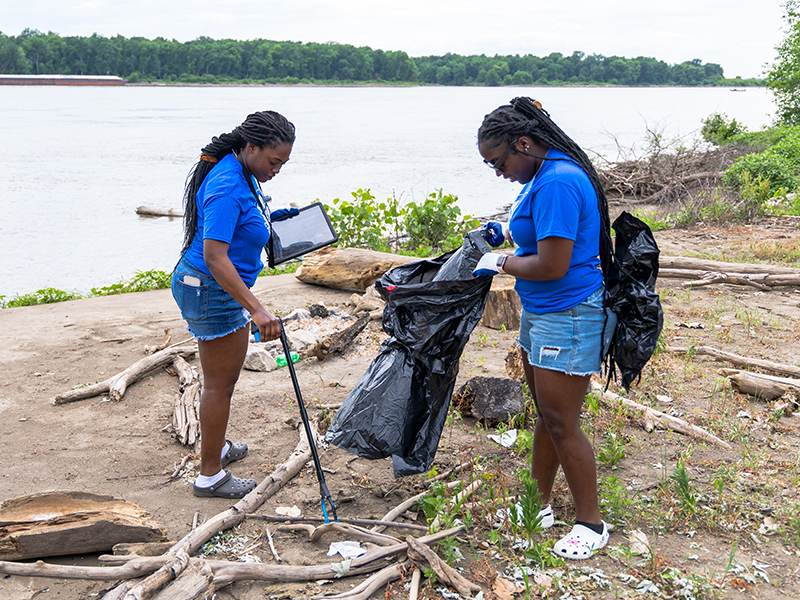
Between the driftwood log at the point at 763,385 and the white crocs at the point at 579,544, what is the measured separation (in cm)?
237

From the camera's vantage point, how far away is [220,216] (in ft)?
9.59

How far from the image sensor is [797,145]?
1551 centimetres

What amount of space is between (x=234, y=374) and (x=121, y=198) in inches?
630

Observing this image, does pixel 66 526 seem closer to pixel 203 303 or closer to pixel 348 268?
pixel 203 303

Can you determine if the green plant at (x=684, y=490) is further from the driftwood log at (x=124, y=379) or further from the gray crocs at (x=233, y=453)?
the driftwood log at (x=124, y=379)

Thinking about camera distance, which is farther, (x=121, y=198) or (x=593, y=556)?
(x=121, y=198)

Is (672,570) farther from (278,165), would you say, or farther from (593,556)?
(278,165)

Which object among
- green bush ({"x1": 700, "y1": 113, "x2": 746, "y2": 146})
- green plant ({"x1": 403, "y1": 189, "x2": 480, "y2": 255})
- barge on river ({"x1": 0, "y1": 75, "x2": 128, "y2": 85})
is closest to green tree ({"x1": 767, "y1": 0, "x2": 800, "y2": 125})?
green bush ({"x1": 700, "y1": 113, "x2": 746, "y2": 146})

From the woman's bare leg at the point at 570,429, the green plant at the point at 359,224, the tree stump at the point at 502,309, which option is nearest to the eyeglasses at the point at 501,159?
the woman's bare leg at the point at 570,429

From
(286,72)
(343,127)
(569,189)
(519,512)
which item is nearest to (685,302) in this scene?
(519,512)

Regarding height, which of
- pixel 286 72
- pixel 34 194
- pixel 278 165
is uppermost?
pixel 286 72

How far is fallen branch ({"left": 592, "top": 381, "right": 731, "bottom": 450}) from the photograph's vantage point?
406cm

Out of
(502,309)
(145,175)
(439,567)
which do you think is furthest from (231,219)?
(145,175)

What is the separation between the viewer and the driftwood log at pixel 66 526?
2.91m
